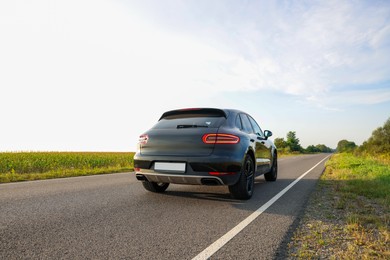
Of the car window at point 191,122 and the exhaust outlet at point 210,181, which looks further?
the car window at point 191,122

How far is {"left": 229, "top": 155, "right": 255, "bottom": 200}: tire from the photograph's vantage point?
4.96 metres

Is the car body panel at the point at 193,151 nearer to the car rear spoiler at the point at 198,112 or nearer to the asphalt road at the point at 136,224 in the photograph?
the car rear spoiler at the point at 198,112

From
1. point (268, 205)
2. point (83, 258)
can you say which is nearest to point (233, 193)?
point (268, 205)

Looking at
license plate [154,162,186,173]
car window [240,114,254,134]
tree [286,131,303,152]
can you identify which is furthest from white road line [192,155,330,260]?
tree [286,131,303,152]

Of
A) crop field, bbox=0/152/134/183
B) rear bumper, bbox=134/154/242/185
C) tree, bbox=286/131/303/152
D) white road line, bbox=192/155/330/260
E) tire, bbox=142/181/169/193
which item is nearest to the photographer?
white road line, bbox=192/155/330/260

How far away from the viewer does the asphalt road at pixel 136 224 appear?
2.62 metres

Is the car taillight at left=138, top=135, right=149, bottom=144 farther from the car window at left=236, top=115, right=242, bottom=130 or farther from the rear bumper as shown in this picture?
the car window at left=236, top=115, right=242, bottom=130

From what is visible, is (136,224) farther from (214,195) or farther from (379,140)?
(379,140)

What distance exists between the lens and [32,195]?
522cm

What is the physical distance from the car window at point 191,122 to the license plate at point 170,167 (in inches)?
27.2

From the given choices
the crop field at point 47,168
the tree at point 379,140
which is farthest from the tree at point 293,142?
the crop field at point 47,168

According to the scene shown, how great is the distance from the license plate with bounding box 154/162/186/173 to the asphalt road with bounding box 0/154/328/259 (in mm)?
554

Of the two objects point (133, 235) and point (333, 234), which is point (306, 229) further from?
point (133, 235)

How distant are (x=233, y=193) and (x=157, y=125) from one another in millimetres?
1866
